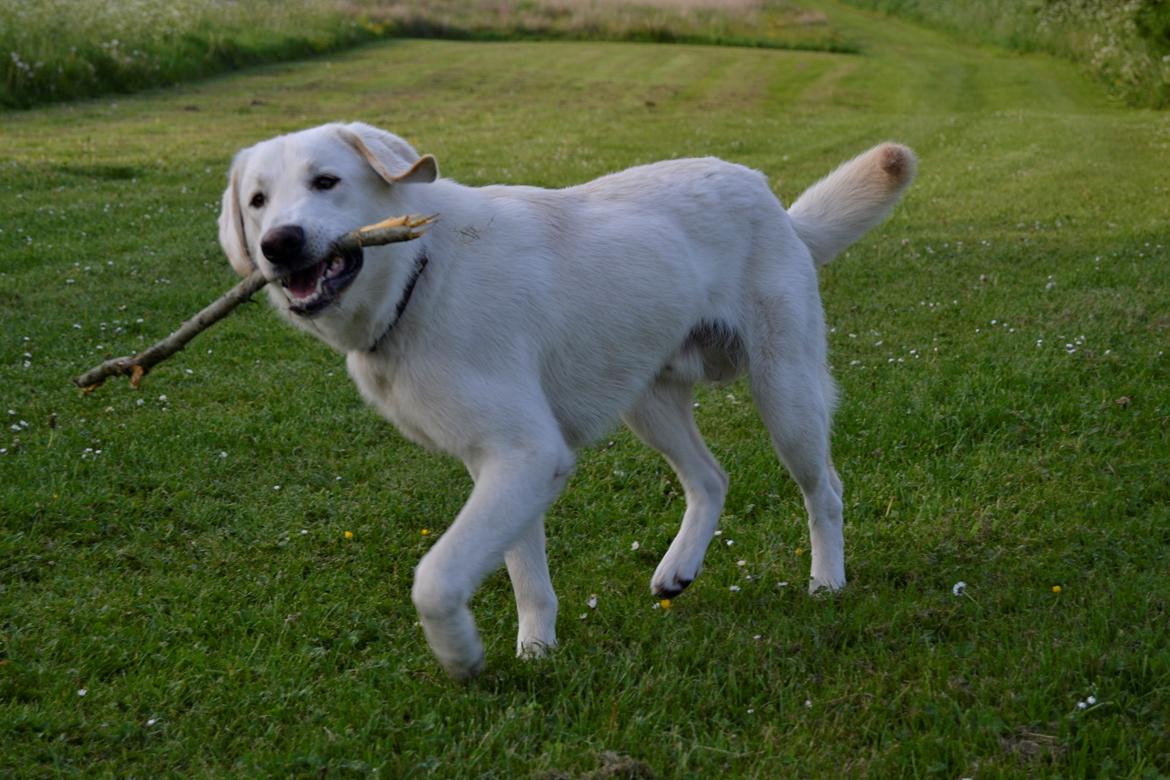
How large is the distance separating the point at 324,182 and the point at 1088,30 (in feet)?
89.6

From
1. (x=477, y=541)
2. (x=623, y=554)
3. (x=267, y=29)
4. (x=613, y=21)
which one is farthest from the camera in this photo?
(x=613, y=21)

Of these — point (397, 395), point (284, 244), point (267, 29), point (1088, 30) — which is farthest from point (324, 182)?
point (1088, 30)

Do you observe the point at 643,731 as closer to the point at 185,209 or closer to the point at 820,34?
the point at 185,209

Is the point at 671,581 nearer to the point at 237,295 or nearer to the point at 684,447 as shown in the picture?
the point at 684,447

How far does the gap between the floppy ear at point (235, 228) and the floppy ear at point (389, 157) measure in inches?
15.9

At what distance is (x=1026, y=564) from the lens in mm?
4520

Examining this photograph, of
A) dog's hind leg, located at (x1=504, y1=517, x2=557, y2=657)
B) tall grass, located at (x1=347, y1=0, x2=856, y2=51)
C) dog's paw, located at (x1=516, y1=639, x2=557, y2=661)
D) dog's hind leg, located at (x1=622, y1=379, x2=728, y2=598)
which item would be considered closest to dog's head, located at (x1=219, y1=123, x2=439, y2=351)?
dog's hind leg, located at (x1=504, y1=517, x2=557, y2=657)

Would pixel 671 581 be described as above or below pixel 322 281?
below

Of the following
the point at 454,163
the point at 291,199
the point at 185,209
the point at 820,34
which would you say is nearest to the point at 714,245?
the point at 291,199

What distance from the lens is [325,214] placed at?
371cm

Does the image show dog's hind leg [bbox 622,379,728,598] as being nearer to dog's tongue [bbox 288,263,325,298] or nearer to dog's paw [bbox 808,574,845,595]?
dog's paw [bbox 808,574,845,595]

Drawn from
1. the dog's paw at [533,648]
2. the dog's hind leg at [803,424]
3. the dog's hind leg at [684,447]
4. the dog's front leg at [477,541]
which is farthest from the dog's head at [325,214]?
the dog's hind leg at [803,424]

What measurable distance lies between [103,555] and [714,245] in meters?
2.74

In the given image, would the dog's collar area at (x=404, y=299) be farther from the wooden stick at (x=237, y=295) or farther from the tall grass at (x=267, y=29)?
the tall grass at (x=267, y=29)
